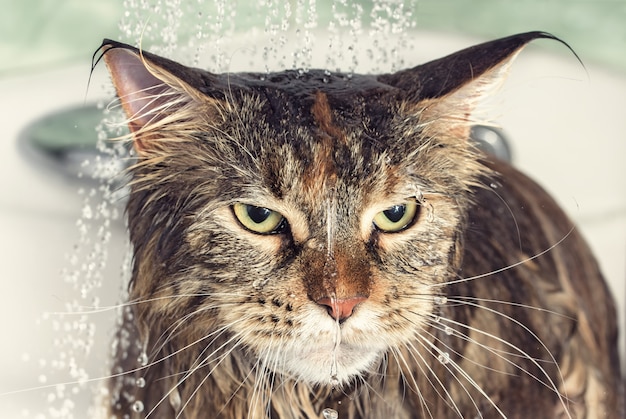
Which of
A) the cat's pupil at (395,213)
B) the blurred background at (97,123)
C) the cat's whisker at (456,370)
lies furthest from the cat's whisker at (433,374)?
the blurred background at (97,123)

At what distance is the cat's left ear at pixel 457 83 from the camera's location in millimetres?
607

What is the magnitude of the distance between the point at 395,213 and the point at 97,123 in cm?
38

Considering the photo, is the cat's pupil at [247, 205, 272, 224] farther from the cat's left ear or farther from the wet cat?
the cat's left ear

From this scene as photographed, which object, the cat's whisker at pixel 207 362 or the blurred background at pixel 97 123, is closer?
the cat's whisker at pixel 207 362

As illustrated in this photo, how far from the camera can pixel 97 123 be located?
0.83 meters

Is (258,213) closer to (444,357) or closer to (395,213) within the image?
(395,213)

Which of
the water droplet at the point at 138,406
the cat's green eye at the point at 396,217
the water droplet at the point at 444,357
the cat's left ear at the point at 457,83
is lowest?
the water droplet at the point at 138,406

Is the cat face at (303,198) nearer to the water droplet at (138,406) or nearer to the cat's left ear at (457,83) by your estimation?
the cat's left ear at (457,83)

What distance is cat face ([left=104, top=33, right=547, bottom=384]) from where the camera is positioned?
585mm

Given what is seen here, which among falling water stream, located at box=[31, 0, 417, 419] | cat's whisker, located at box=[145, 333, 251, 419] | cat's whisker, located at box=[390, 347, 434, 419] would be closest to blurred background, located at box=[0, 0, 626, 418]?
falling water stream, located at box=[31, 0, 417, 419]

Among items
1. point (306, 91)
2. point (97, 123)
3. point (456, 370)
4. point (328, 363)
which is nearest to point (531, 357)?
point (456, 370)

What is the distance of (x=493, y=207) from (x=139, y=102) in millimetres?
338

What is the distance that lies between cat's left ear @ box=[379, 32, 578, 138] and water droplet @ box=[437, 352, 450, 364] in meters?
0.19

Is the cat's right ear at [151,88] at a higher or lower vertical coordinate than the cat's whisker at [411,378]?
higher
